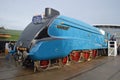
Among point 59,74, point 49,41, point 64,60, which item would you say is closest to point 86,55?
point 64,60

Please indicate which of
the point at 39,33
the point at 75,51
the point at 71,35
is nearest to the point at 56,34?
the point at 39,33

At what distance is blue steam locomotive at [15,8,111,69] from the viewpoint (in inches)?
361

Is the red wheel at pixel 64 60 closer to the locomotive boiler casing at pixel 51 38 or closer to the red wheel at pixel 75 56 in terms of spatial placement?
the locomotive boiler casing at pixel 51 38

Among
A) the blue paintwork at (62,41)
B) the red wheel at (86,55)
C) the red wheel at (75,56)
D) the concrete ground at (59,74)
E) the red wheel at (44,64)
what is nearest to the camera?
the concrete ground at (59,74)

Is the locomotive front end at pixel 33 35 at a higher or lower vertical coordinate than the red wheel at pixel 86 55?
higher

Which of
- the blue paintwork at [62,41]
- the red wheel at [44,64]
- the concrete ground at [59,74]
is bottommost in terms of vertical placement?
the concrete ground at [59,74]

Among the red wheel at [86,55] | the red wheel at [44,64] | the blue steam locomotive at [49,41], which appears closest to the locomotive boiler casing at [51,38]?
the blue steam locomotive at [49,41]

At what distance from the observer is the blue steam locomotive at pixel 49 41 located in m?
9.16

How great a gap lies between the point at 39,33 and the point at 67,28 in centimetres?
255

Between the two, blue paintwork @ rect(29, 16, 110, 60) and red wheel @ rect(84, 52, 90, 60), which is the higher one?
blue paintwork @ rect(29, 16, 110, 60)

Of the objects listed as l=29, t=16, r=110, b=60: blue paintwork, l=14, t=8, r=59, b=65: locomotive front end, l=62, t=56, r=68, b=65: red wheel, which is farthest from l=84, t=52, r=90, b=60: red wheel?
l=14, t=8, r=59, b=65: locomotive front end

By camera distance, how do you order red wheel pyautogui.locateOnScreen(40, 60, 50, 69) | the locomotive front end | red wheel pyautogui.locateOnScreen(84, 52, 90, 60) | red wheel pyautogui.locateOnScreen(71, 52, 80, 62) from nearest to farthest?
the locomotive front end → red wheel pyautogui.locateOnScreen(40, 60, 50, 69) → red wheel pyautogui.locateOnScreen(71, 52, 80, 62) → red wheel pyautogui.locateOnScreen(84, 52, 90, 60)

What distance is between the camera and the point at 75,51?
12.4 metres

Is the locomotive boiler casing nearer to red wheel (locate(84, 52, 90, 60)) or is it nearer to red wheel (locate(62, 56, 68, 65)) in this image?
red wheel (locate(62, 56, 68, 65))
